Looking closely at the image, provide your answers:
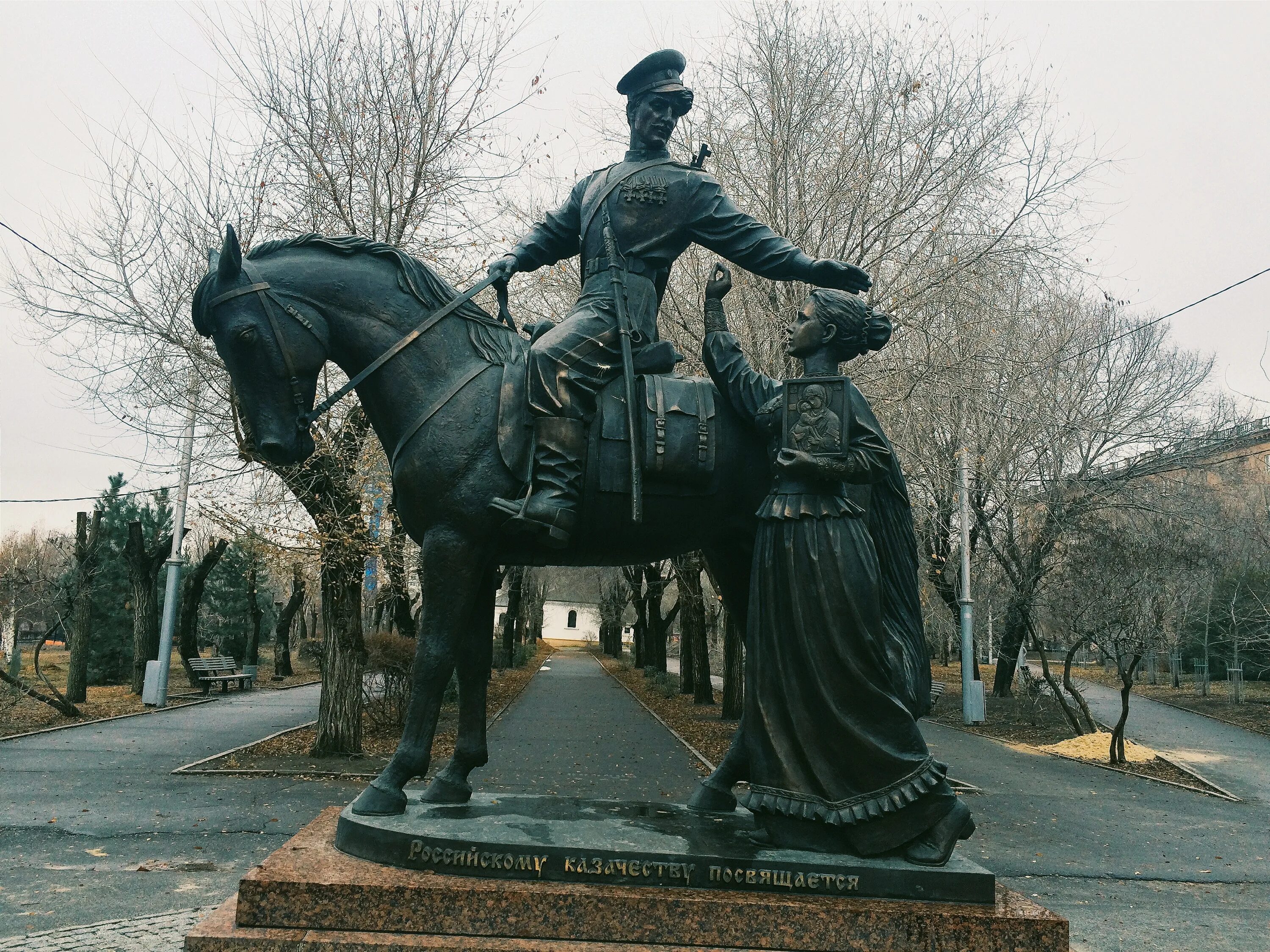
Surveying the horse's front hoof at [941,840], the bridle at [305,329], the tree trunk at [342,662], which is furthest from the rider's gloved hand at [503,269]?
the tree trunk at [342,662]

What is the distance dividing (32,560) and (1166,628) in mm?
51014

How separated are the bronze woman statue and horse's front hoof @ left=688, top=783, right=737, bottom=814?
0.56 m

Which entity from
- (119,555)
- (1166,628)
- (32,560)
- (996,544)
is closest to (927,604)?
(996,544)

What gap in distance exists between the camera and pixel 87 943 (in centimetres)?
616

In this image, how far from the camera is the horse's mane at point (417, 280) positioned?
4.63m

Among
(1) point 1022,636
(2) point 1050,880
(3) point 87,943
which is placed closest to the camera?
(3) point 87,943

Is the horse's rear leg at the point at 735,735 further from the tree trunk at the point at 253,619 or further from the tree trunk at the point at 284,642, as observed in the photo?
the tree trunk at the point at 253,619

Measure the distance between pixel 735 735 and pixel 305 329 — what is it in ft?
9.36

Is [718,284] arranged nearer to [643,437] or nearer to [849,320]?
[849,320]

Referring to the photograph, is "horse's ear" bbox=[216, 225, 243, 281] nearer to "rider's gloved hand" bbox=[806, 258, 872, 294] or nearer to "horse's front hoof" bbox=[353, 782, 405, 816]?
"horse's front hoof" bbox=[353, 782, 405, 816]

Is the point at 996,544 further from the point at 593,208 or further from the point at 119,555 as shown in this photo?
the point at 119,555

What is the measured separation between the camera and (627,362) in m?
4.51

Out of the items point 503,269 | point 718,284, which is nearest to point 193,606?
point 503,269

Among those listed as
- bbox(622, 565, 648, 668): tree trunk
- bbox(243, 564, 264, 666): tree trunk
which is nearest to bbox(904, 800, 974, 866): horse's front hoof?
bbox(622, 565, 648, 668): tree trunk
